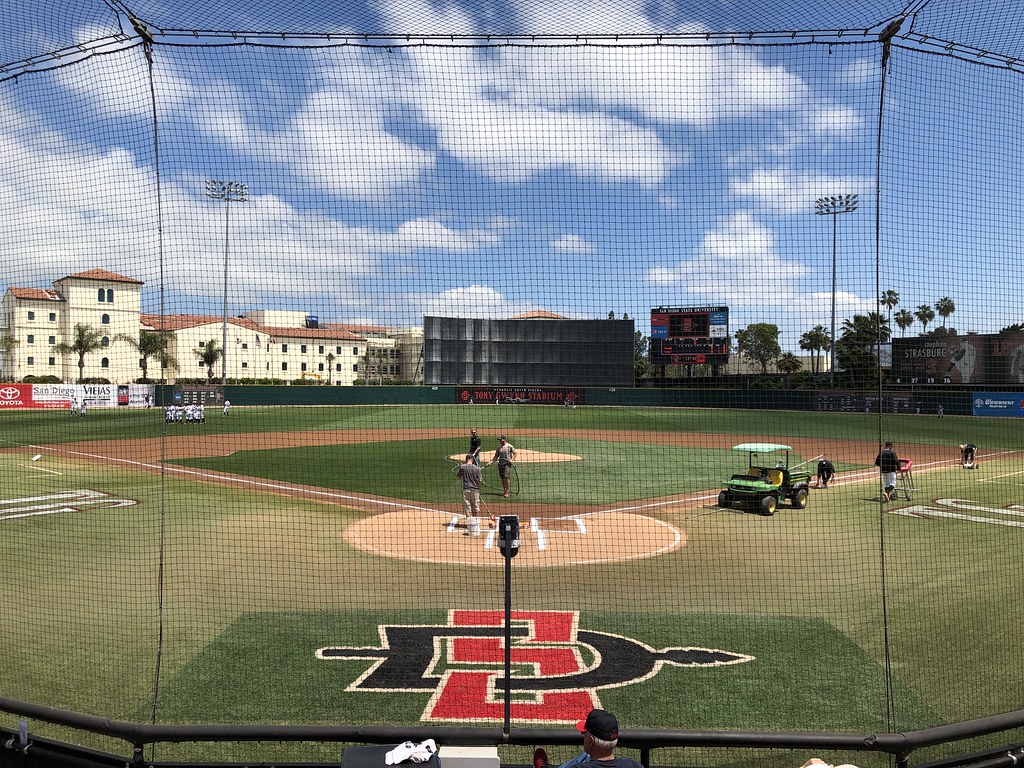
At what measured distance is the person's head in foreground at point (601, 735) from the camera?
11.4 feet

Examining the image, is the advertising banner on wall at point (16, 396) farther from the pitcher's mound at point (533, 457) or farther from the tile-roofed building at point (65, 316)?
the pitcher's mound at point (533, 457)

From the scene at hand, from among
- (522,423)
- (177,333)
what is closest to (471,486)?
(177,333)

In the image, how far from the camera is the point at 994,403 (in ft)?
102

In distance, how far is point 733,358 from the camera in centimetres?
1097

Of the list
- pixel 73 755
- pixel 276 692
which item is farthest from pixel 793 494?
pixel 73 755

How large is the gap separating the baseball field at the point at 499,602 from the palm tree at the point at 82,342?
3623 millimetres

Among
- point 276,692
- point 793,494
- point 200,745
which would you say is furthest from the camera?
point 793,494

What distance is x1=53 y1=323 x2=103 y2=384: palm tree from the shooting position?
14891mm

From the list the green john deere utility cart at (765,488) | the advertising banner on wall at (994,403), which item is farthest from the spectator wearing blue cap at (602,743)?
the advertising banner on wall at (994,403)

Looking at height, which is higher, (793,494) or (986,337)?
(986,337)

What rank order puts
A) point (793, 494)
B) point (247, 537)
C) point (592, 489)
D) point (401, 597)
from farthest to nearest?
point (592, 489) < point (793, 494) < point (247, 537) < point (401, 597)

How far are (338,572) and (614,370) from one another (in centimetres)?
538

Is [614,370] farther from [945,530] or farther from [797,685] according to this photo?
[945,530]

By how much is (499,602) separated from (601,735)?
582cm
